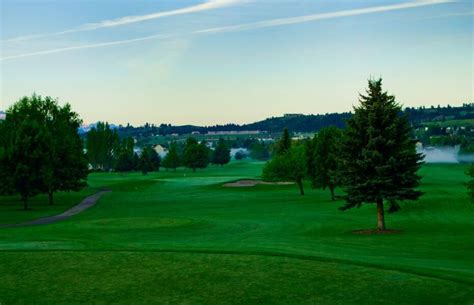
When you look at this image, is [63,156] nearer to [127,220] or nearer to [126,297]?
[127,220]

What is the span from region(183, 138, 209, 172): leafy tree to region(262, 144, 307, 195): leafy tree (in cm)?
7310

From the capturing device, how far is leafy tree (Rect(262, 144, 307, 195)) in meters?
81.8

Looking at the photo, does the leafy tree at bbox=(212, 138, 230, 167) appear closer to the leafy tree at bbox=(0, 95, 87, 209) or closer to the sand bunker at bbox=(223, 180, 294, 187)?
the sand bunker at bbox=(223, 180, 294, 187)

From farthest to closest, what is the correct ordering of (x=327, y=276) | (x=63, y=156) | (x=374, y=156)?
(x=63, y=156) → (x=374, y=156) → (x=327, y=276)

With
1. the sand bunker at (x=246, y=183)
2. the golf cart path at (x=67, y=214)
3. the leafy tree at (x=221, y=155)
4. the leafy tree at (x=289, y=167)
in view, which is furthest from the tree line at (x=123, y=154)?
the golf cart path at (x=67, y=214)

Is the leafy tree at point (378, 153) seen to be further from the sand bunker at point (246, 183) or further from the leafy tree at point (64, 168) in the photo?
the sand bunker at point (246, 183)

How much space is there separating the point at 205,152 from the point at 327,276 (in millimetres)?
151589

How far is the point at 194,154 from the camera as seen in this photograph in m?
166

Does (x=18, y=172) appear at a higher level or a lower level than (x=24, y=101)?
lower

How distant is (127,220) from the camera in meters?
A: 48.4

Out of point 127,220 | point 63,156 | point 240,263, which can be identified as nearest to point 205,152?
point 63,156

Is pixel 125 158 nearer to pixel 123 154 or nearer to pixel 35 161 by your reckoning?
pixel 123 154

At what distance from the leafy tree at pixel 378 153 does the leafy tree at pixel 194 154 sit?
12618cm

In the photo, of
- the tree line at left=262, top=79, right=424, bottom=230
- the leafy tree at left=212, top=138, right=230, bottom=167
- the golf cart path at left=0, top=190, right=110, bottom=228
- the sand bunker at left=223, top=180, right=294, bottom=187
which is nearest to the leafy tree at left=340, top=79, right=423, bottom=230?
Result: the tree line at left=262, top=79, right=424, bottom=230
